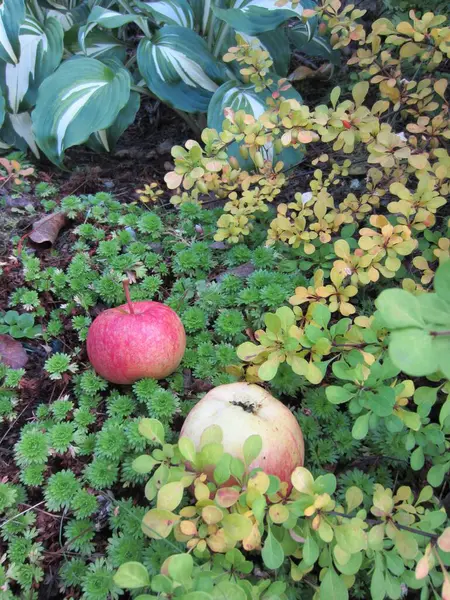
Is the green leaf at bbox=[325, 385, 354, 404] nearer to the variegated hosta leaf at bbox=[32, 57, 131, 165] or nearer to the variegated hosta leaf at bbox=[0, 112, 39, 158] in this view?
the variegated hosta leaf at bbox=[32, 57, 131, 165]

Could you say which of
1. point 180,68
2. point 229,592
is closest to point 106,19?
point 180,68

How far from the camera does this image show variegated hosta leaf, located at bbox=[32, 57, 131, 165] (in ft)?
7.05

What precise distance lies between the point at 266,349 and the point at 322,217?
2.15ft

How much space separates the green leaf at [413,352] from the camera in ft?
1.59

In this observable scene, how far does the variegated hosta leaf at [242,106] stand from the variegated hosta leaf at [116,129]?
526 mm

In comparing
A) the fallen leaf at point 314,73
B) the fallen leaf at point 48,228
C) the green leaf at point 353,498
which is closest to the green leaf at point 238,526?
the green leaf at point 353,498

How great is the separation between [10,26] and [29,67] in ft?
0.68

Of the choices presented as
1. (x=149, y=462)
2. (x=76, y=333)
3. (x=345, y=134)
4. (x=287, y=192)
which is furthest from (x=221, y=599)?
(x=287, y=192)

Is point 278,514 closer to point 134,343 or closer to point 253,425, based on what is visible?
point 253,425

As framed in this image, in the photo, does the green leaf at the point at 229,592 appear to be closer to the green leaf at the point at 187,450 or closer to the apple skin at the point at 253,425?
the green leaf at the point at 187,450

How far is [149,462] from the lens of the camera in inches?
36.9

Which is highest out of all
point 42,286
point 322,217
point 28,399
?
point 322,217

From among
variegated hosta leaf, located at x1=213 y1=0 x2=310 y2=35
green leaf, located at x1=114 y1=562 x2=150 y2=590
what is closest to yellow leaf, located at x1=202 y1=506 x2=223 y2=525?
green leaf, located at x1=114 y1=562 x2=150 y2=590

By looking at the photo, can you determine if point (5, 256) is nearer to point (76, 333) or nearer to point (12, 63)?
point (76, 333)
